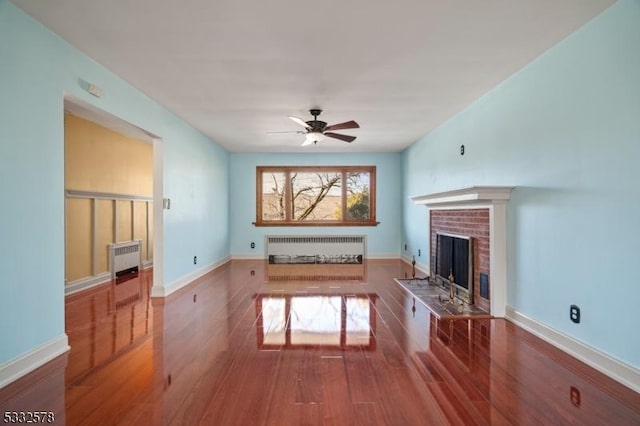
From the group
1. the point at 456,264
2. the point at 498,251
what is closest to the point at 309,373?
the point at 498,251

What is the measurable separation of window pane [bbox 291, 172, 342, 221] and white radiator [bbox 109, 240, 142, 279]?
A: 328 centimetres

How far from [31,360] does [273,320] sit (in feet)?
6.31

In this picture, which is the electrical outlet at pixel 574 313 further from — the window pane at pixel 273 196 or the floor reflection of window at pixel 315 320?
the window pane at pixel 273 196

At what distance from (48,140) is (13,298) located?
116 cm

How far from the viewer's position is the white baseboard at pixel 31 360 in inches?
90.0

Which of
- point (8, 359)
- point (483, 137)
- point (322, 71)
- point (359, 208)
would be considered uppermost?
point (322, 71)

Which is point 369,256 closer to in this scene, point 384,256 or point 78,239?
point 384,256

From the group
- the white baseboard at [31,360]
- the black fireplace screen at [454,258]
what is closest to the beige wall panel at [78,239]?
the white baseboard at [31,360]

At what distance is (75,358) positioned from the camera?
273cm

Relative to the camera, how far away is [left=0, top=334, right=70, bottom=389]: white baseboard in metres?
2.29

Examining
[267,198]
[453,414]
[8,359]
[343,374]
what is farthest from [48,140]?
[267,198]

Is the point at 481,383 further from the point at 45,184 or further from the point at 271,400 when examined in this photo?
the point at 45,184

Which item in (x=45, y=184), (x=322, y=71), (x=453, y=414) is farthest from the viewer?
(x=322, y=71)

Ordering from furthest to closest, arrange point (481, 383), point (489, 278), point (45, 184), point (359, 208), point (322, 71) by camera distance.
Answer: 1. point (359, 208)
2. point (489, 278)
3. point (322, 71)
4. point (45, 184)
5. point (481, 383)
